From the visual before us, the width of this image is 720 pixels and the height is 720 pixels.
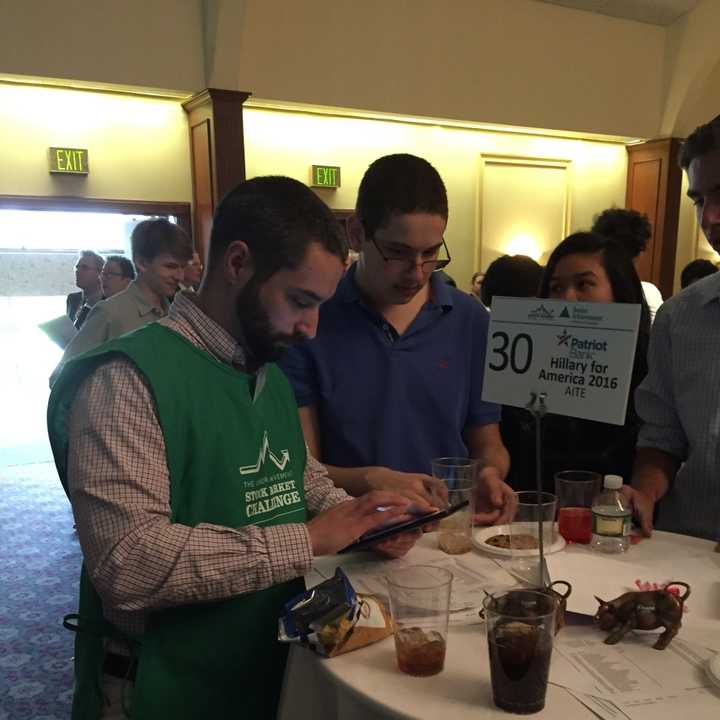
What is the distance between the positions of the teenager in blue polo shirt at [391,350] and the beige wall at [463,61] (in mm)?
4561

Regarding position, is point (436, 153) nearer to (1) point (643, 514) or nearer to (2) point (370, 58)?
(2) point (370, 58)

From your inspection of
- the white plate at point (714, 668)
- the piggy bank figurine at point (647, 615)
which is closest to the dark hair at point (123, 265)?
the piggy bank figurine at point (647, 615)

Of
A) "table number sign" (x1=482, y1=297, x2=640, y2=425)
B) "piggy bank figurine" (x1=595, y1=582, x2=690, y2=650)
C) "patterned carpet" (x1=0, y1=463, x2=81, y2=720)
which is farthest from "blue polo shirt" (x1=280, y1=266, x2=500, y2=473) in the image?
"patterned carpet" (x1=0, y1=463, x2=81, y2=720)

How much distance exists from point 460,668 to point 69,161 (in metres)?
5.70

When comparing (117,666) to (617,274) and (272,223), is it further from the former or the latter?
(617,274)

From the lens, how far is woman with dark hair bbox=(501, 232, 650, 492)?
7.06 ft

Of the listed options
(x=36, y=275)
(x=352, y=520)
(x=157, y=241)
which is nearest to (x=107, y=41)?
(x=36, y=275)

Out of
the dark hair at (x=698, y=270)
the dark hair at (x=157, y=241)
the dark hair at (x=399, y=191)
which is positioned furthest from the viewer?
the dark hair at (x=698, y=270)

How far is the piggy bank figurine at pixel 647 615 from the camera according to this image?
1.01 meters

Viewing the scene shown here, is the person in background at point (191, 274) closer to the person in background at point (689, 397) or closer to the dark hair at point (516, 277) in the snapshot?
the dark hair at point (516, 277)

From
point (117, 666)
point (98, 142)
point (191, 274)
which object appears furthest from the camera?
point (98, 142)

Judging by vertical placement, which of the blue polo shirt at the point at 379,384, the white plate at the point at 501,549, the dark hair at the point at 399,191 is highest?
the dark hair at the point at 399,191

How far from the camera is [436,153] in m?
7.23

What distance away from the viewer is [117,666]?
125 centimetres
